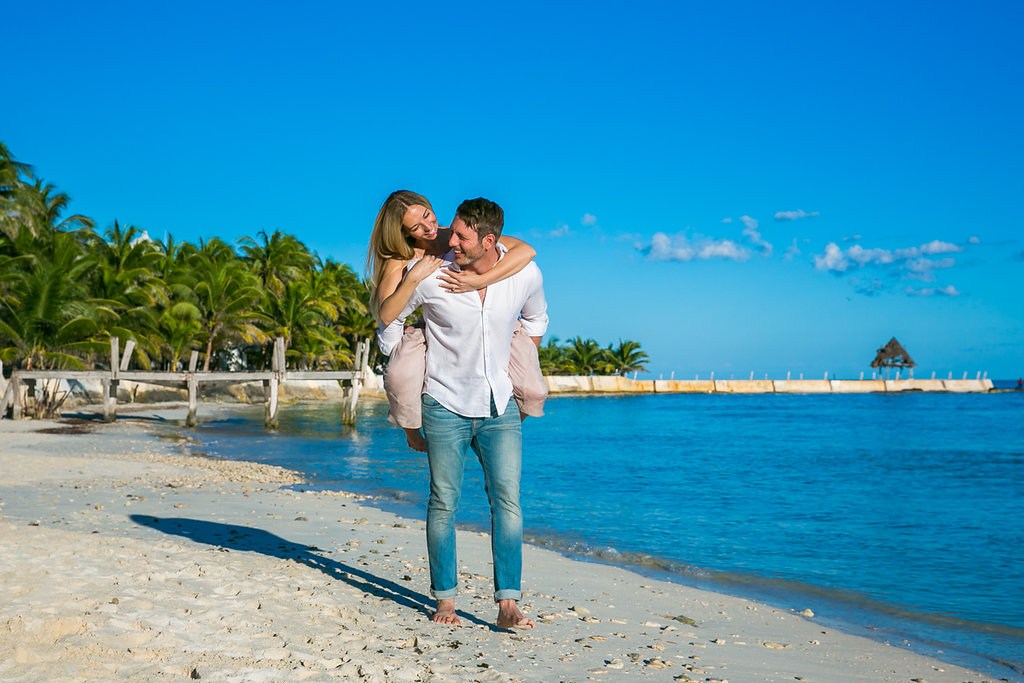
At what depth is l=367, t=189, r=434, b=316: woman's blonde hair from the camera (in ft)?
12.0

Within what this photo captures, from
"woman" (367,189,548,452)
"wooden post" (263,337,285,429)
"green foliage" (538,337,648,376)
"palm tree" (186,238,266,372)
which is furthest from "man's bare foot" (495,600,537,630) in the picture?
"green foliage" (538,337,648,376)

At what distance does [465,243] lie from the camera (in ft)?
11.8

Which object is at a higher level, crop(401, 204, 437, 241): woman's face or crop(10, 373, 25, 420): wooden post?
crop(401, 204, 437, 241): woman's face

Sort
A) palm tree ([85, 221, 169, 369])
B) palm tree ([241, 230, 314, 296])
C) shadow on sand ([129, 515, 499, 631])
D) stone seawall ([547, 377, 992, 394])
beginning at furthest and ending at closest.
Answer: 1. stone seawall ([547, 377, 992, 394])
2. palm tree ([241, 230, 314, 296])
3. palm tree ([85, 221, 169, 369])
4. shadow on sand ([129, 515, 499, 631])

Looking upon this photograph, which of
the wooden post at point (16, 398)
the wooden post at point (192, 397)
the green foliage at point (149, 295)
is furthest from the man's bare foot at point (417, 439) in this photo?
the wooden post at point (192, 397)

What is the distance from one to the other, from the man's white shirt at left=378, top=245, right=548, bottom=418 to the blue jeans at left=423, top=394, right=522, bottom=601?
8 cm

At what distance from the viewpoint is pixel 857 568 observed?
9.77 m

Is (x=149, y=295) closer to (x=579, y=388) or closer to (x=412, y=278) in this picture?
(x=412, y=278)

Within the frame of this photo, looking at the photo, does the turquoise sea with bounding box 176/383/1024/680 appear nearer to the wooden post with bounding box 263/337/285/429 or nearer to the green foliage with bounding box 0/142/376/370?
the wooden post with bounding box 263/337/285/429

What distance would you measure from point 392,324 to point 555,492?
12.4 metres

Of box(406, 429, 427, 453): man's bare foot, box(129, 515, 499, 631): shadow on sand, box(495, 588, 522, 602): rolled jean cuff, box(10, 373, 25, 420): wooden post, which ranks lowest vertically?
box(129, 515, 499, 631): shadow on sand

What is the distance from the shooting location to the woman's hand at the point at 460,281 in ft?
12.0

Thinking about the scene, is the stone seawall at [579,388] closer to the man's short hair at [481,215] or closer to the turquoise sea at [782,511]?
the turquoise sea at [782,511]

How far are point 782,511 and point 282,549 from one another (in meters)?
11.1
